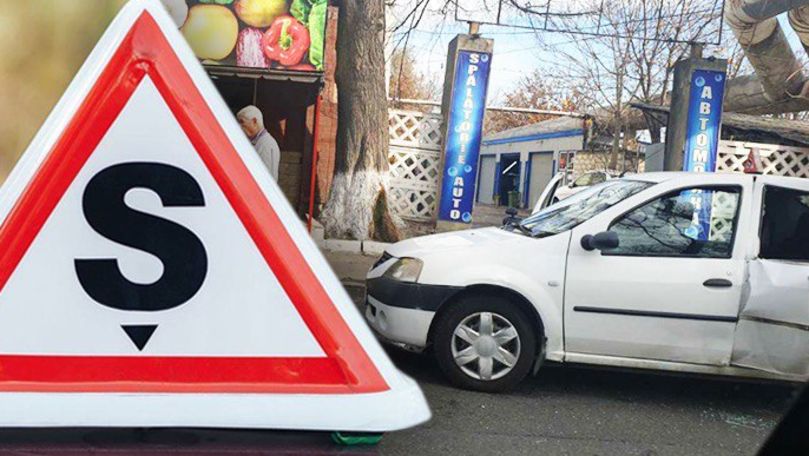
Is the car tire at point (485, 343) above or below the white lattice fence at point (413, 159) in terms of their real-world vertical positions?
below

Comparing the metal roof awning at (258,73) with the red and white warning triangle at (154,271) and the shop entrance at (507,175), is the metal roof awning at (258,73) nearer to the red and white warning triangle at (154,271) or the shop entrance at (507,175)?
the red and white warning triangle at (154,271)

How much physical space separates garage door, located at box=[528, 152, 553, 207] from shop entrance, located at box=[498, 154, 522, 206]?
124 inches

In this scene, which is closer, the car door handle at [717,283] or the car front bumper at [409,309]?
the car door handle at [717,283]

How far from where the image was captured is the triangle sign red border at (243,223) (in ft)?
4.46

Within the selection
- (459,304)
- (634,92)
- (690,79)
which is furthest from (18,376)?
(634,92)

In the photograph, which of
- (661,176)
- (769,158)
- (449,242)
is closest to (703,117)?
(769,158)

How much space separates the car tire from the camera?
4.53m

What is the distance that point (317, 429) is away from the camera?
1418 millimetres

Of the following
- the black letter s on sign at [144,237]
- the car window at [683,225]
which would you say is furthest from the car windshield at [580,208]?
the black letter s on sign at [144,237]

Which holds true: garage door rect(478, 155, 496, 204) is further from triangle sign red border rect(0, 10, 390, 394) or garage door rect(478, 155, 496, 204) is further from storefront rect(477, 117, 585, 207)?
triangle sign red border rect(0, 10, 390, 394)

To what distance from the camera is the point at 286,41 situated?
25.6ft

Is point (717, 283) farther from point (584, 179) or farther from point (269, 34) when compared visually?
point (584, 179)

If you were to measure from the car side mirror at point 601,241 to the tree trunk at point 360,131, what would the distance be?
232 inches

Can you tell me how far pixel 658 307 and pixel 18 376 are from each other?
3.96 metres
